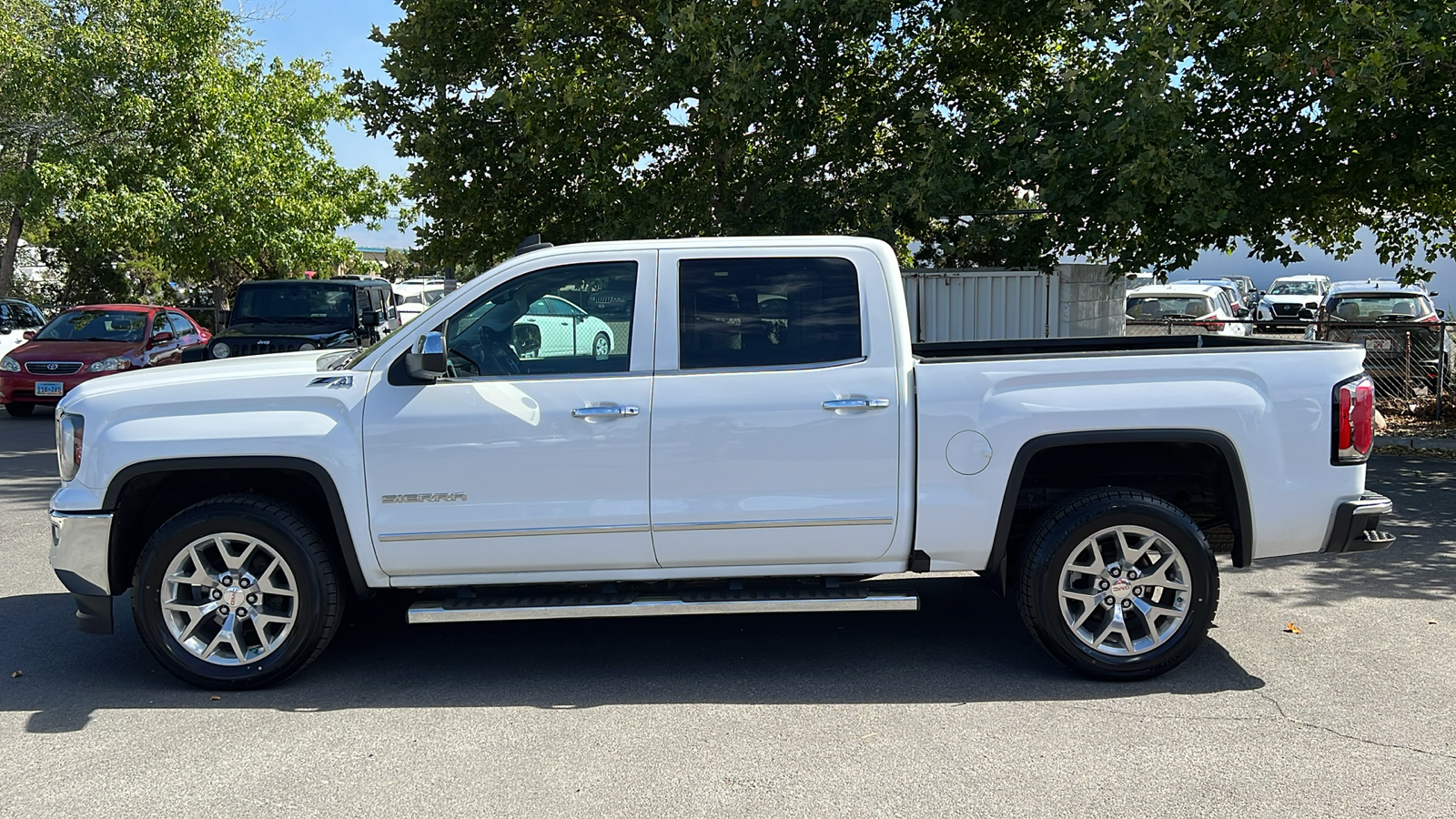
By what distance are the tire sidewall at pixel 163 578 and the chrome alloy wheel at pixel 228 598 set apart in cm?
3

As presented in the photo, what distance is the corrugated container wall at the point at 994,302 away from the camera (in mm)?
13695

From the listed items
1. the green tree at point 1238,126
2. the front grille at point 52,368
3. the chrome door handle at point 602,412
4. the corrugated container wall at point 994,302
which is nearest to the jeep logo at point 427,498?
the chrome door handle at point 602,412

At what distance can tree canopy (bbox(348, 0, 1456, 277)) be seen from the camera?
1045 cm

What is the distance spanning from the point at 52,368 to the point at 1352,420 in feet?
51.6

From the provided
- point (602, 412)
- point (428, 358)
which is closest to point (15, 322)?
point (428, 358)

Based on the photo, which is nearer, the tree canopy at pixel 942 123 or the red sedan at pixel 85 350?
the tree canopy at pixel 942 123

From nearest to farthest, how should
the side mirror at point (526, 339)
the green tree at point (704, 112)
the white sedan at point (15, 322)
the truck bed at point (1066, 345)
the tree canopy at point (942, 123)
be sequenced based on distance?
the side mirror at point (526, 339) < the truck bed at point (1066, 345) < the tree canopy at point (942, 123) < the green tree at point (704, 112) < the white sedan at point (15, 322)

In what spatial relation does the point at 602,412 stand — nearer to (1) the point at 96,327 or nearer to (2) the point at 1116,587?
(2) the point at 1116,587

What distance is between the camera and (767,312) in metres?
5.30

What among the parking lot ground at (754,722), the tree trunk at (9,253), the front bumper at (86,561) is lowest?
the parking lot ground at (754,722)

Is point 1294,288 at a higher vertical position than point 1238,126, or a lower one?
lower

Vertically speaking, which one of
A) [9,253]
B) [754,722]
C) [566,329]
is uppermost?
[9,253]

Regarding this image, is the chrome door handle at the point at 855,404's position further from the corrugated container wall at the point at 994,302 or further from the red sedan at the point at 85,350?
the red sedan at the point at 85,350

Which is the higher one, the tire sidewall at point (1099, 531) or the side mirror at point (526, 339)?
the side mirror at point (526, 339)
